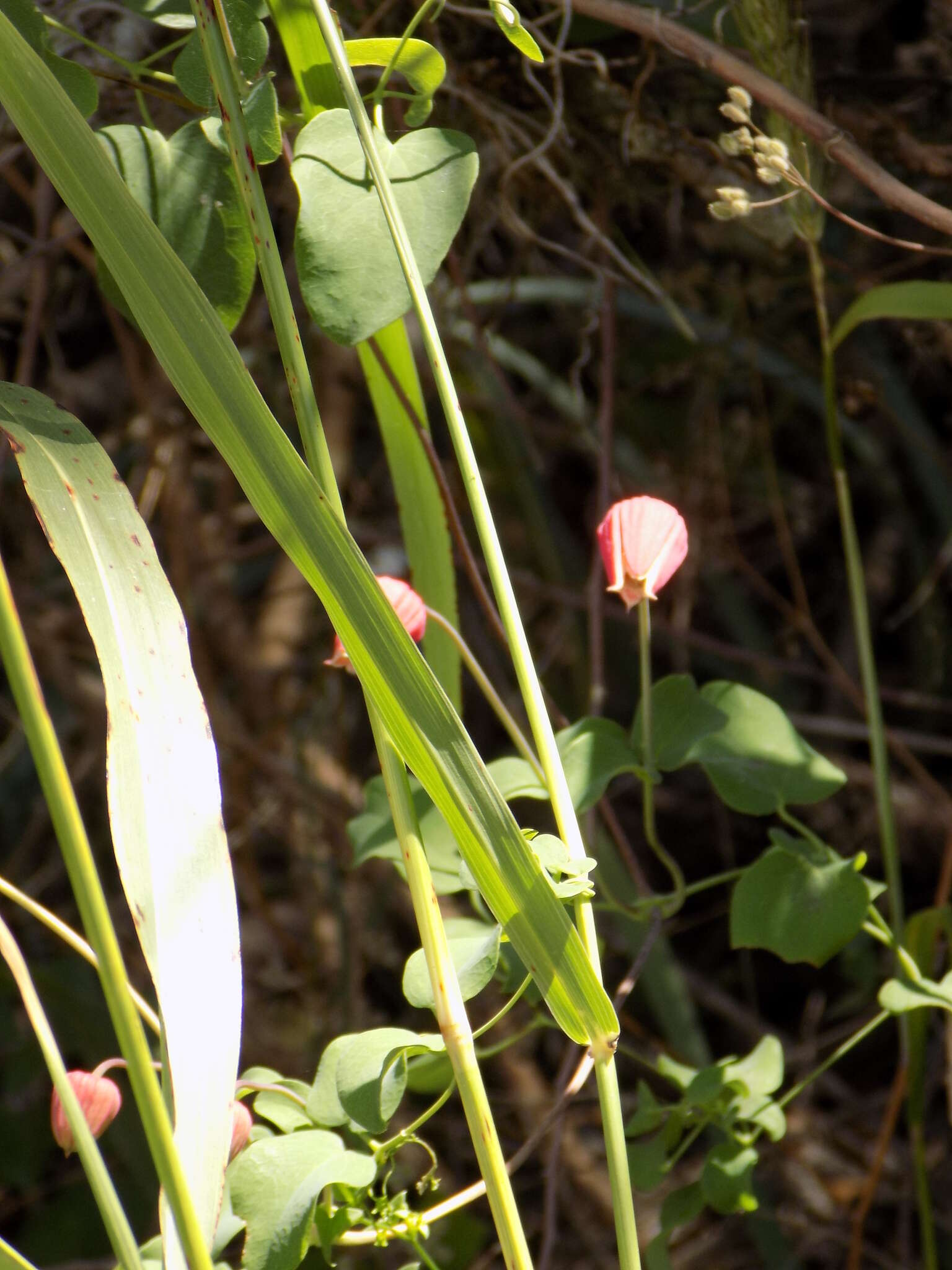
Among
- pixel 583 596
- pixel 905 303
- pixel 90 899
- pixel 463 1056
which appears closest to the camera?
pixel 90 899

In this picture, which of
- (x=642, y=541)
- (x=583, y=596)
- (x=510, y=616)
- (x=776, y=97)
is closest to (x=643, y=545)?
(x=642, y=541)

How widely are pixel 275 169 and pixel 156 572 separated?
2.12 feet

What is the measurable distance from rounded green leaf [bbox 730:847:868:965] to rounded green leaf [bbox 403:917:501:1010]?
0.14 m

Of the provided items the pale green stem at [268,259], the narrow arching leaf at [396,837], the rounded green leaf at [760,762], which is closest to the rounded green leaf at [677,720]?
the rounded green leaf at [760,762]

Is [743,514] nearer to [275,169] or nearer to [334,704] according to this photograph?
[334,704]

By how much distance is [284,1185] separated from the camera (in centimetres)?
42

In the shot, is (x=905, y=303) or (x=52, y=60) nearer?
(x=52, y=60)

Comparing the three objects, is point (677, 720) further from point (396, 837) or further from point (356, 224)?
point (356, 224)

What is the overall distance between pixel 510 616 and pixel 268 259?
0.16 meters

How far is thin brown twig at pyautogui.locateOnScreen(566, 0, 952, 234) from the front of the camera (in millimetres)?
592

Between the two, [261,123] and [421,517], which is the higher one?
[261,123]

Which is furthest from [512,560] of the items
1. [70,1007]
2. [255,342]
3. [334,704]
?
[70,1007]

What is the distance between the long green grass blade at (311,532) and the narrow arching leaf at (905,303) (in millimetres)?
401

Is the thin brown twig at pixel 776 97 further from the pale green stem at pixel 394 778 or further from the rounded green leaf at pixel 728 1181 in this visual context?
the rounded green leaf at pixel 728 1181
